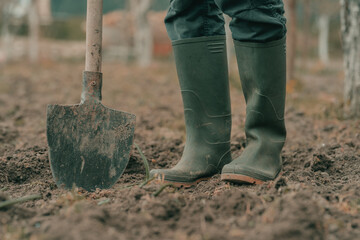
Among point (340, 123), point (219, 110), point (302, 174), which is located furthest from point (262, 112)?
point (340, 123)

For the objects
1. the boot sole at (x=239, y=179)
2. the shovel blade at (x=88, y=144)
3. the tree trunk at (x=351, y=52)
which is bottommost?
the boot sole at (x=239, y=179)

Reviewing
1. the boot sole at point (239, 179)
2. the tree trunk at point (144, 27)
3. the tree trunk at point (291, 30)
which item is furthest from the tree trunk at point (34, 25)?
the boot sole at point (239, 179)

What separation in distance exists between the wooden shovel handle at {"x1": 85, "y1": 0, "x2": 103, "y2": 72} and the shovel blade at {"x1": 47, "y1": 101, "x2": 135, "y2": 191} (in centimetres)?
19

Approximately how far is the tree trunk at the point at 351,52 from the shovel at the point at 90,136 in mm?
1985

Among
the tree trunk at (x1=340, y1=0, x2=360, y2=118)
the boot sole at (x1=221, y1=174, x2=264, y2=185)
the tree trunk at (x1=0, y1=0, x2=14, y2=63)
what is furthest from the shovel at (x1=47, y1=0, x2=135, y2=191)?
the tree trunk at (x1=0, y1=0, x2=14, y2=63)

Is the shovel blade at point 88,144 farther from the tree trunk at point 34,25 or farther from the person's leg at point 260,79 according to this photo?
the tree trunk at point 34,25

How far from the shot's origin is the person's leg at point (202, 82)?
1.88 m

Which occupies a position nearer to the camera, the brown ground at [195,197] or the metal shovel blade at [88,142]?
the brown ground at [195,197]

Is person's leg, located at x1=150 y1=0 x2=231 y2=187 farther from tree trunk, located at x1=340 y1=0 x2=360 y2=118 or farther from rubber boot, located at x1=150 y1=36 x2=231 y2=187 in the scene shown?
tree trunk, located at x1=340 y1=0 x2=360 y2=118

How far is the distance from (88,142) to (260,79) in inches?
31.1

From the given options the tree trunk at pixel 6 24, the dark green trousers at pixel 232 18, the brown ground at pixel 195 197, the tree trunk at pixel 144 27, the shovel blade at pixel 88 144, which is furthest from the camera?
the tree trunk at pixel 6 24

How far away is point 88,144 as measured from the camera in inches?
70.8

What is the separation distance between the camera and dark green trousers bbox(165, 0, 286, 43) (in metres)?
1.66

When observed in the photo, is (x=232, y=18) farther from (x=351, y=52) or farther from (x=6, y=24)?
(x=6, y=24)
